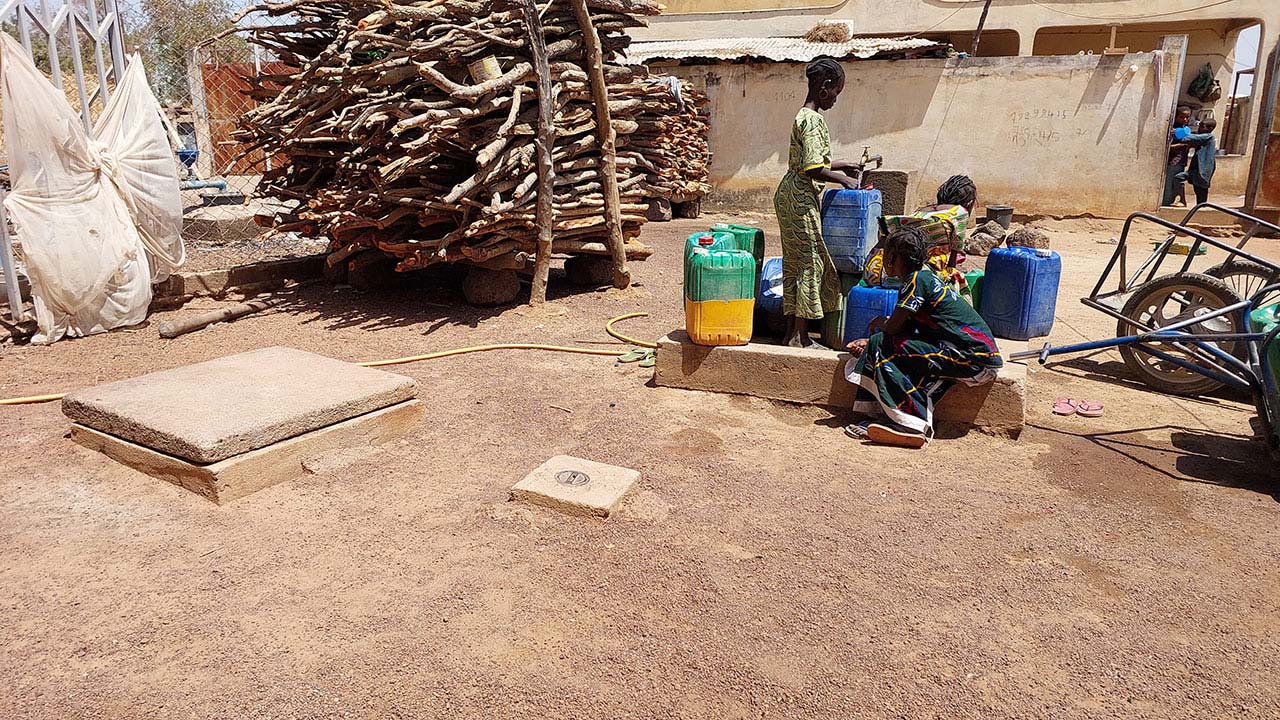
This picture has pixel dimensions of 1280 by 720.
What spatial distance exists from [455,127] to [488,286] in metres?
1.50

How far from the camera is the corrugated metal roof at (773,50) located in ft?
47.9

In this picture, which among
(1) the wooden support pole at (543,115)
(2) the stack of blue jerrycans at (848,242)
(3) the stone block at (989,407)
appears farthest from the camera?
(1) the wooden support pole at (543,115)

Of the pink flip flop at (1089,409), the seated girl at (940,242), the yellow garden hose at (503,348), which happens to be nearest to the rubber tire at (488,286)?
the yellow garden hose at (503,348)

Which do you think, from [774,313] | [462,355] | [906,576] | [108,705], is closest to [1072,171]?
[774,313]

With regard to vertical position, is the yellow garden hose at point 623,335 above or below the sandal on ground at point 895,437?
above

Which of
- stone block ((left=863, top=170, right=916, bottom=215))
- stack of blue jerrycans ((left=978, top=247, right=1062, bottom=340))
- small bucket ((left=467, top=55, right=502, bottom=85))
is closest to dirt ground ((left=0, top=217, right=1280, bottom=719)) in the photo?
stack of blue jerrycans ((left=978, top=247, right=1062, bottom=340))

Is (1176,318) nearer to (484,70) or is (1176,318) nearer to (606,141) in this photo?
(606,141)

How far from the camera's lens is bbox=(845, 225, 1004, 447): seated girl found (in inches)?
167

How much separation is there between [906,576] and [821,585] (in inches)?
13.2

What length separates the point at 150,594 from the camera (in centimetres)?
286

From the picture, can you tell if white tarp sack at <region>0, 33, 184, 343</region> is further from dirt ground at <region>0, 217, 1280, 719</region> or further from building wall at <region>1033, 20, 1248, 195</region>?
building wall at <region>1033, 20, 1248, 195</region>

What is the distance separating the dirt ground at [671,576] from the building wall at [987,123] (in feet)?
33.7

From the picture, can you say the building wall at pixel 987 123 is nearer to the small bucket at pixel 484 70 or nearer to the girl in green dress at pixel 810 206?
the small bucket at pixel 484 70

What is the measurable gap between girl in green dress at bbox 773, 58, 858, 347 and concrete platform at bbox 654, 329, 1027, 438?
1.03 feet
